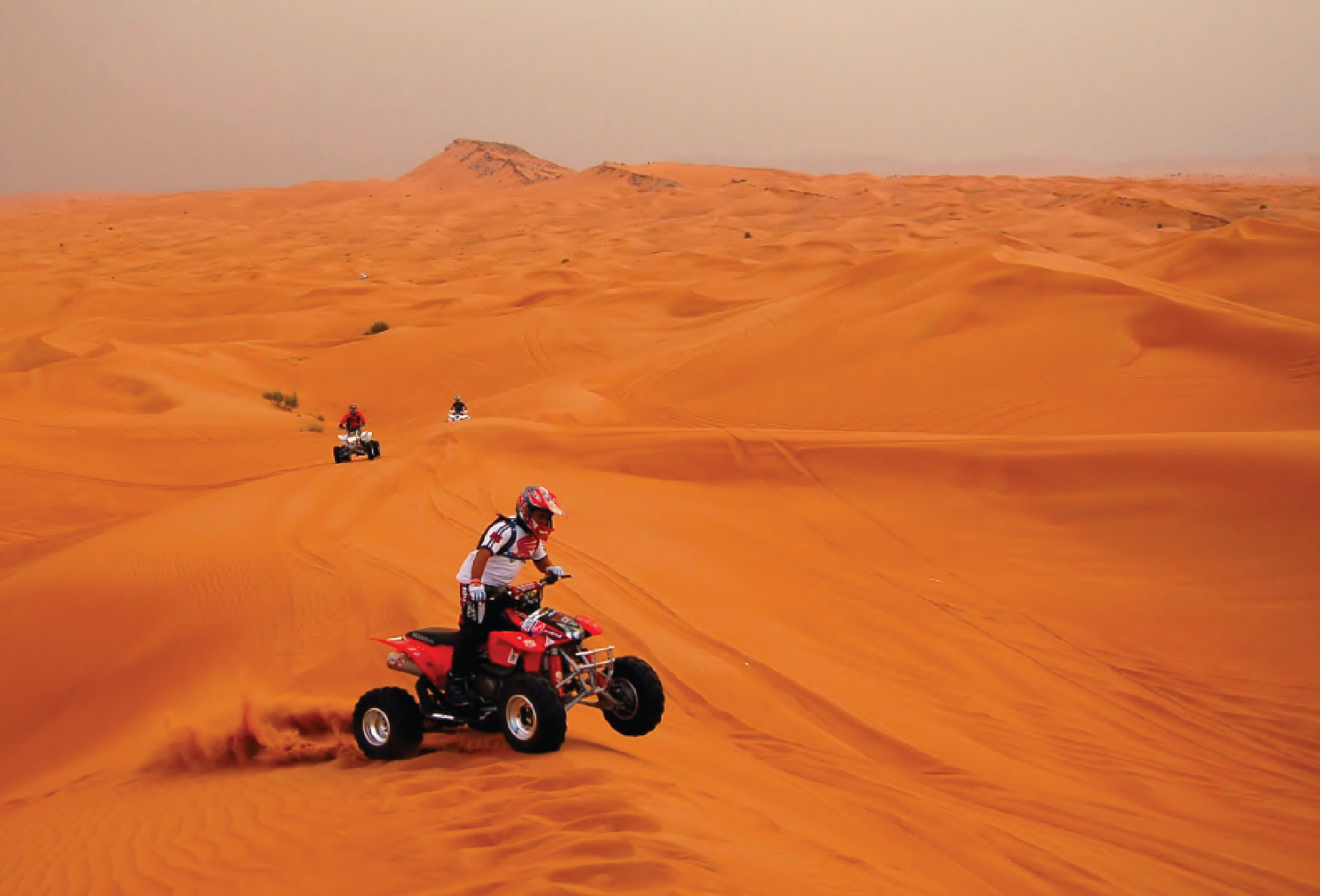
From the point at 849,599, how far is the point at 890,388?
9.06 metres

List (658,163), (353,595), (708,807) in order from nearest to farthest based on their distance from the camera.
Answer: (708,807) < (353,595) < (658,163)

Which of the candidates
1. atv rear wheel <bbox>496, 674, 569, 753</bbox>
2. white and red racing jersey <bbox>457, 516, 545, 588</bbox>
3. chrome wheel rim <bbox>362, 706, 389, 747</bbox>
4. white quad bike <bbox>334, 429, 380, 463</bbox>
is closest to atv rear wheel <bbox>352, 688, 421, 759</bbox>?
chrome wheel rim <bbox>362, 706, 389, 747</bbox>

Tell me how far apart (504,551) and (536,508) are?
338mm

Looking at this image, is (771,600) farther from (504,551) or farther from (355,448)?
(355,448)

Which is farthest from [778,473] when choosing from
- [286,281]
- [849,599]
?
[286,281]

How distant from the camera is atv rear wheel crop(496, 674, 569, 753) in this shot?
546 centimetres

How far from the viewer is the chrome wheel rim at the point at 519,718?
5588 millimetres

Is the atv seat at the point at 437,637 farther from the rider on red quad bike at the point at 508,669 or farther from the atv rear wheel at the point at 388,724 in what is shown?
the atv rear wheel at the point at 388,724

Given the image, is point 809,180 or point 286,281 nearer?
point 286,281

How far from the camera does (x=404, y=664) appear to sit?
634 centimetres

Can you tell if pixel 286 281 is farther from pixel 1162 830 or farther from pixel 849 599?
pixel 1162 830

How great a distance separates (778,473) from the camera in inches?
525

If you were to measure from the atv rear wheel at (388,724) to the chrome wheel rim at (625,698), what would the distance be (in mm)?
1201

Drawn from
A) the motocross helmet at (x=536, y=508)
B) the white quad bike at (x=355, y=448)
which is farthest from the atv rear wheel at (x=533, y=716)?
the white quad bike at (x=355, y=448)
